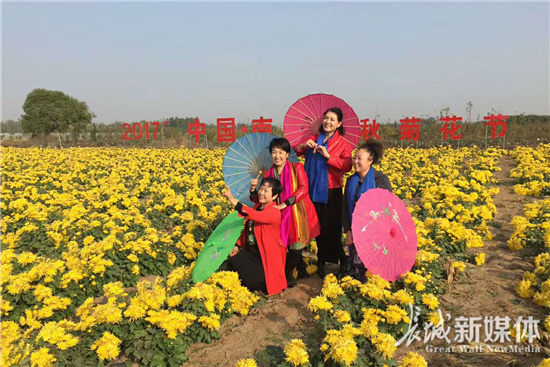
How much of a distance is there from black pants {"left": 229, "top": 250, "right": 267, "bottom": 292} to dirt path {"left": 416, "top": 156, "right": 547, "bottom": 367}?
71.8 inches

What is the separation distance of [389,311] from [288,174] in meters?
1.82

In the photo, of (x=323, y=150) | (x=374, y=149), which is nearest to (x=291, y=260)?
(x=323, y=150)

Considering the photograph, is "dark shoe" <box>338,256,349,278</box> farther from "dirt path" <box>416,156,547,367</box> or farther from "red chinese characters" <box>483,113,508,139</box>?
"red chinese characters" <box>483,113,508,139</box>

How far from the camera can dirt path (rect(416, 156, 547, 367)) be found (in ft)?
9.97

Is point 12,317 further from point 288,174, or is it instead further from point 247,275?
point 288,174

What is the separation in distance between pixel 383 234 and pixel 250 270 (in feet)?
5.30

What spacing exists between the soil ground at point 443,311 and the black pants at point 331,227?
15.9 inches

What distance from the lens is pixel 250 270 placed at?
4.11 meters

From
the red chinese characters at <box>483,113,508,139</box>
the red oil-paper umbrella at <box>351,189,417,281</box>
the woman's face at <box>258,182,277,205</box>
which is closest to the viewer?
the red oil-paper umbrella at <box>351,189,417,281</box>

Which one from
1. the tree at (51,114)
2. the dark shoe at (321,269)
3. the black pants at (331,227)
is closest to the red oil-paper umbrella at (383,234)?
the black pants at (331,227)

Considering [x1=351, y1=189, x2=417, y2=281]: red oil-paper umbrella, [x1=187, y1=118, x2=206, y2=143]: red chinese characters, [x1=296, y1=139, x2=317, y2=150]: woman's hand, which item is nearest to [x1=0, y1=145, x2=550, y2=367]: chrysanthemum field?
[x1=351, y1=189, x2=417, y2=281]: red oil-paper umbrella

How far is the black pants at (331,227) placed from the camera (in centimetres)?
438

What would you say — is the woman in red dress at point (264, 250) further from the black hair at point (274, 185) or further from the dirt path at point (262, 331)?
the dirt path at point (262, 331)

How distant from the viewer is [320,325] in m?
3.13
